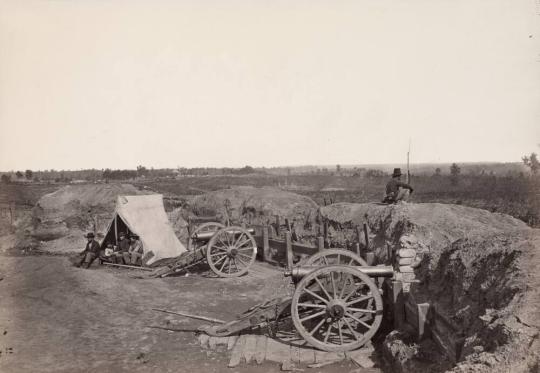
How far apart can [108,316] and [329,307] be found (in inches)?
189

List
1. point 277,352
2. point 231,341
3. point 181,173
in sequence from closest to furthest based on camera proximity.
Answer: point 277,352, point 231,341, point 181,173

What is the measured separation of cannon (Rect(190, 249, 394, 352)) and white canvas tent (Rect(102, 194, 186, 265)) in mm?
6736

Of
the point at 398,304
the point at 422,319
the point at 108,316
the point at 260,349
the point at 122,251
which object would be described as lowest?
the point at 108,316

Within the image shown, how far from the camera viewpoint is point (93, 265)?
14.1 meters

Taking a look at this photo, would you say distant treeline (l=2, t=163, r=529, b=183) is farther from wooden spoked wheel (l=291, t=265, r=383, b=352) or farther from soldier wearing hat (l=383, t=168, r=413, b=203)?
wooden spoked wheel (l=291, t=265, r=383, b=352)

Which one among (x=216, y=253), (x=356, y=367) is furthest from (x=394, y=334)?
(x=216, y=253)

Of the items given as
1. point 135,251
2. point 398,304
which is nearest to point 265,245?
point 135,251

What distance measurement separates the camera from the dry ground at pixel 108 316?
6.74 metres

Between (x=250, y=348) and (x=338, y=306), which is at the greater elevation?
(x=338, y=306)

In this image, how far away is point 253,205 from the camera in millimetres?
21234

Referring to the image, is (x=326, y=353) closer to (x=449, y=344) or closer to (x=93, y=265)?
(x=449, y=344)

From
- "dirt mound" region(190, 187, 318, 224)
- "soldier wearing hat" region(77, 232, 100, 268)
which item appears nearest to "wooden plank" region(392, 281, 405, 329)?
"soldier wearing hat" region(77, 232, 100, 268)

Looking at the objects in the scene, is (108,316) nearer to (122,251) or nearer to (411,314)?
(122,251)

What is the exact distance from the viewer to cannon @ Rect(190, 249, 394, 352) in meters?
6.74
